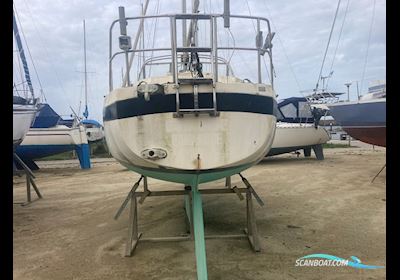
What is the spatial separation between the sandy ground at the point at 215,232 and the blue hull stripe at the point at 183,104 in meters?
1.63

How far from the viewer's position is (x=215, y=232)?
15.9 feet

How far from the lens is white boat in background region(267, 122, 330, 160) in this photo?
520 inches

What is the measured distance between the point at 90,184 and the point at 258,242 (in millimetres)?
6723

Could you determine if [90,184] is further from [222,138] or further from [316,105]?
[316,105]

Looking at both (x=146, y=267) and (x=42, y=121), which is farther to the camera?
(x=42, y=121)

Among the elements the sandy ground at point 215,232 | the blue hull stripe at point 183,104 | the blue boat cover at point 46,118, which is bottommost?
the sandy ground at point 215,232

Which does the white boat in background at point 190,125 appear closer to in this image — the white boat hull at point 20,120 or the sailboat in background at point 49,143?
the white boat hull at point 20,120

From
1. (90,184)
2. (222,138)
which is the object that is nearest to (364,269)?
(222,138)

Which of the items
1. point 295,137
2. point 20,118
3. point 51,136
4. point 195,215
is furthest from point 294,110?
point 195,215

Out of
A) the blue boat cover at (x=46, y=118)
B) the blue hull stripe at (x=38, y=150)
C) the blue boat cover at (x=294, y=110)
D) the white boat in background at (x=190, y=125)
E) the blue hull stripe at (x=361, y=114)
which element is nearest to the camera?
the white boat in background at (x=190, y=125)

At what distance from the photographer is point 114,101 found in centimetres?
369

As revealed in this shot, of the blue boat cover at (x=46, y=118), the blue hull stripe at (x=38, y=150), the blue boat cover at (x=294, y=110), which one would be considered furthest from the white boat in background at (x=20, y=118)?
the blue boat cover at (x=294, y=110)

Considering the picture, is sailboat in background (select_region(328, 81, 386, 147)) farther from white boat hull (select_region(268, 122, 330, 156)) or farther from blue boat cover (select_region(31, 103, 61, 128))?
blue boat cover (select_region(31, 103, 61, 128))

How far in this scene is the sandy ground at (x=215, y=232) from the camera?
3.65 m
